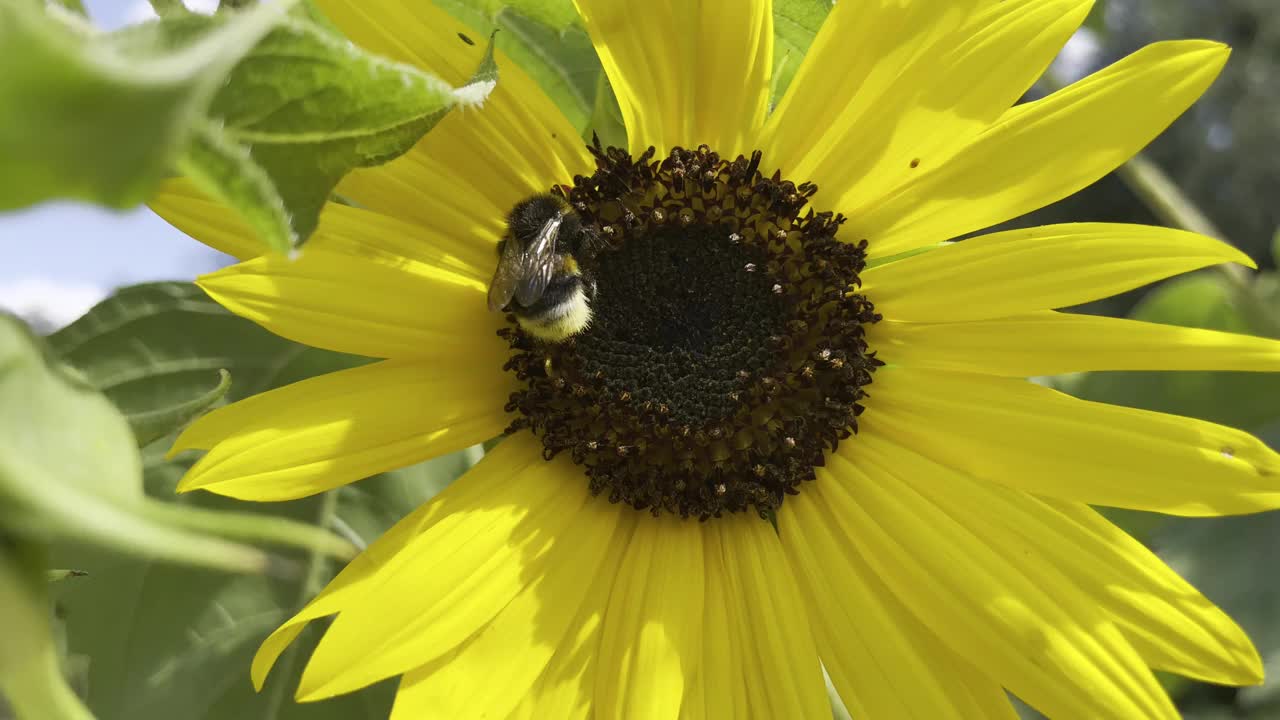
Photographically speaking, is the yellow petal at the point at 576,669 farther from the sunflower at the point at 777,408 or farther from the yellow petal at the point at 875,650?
→ the yellow petal at the point at 875,650

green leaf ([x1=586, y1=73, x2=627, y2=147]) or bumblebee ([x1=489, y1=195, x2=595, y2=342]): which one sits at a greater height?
green leaf ([x1=586, y1=73, x2=627, y2=147])

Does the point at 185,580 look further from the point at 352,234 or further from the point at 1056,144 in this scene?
the point at 1056,144

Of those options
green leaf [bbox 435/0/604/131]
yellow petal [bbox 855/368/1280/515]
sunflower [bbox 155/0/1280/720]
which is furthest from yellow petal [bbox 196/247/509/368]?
yellow petal [bbox 855/368/1280/515]


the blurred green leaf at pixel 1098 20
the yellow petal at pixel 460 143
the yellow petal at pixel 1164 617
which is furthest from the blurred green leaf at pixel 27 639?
the blurred green leaf at pixel 1098 20

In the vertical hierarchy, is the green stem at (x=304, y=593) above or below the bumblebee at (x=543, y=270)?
below

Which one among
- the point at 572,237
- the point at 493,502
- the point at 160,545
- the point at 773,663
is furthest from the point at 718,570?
the point at 160,545

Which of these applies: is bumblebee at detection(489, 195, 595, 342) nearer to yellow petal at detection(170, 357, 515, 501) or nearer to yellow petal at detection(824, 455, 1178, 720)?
yellow petal at detection(170, 357, 515, 501)

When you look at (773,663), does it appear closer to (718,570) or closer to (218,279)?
(718,570)
